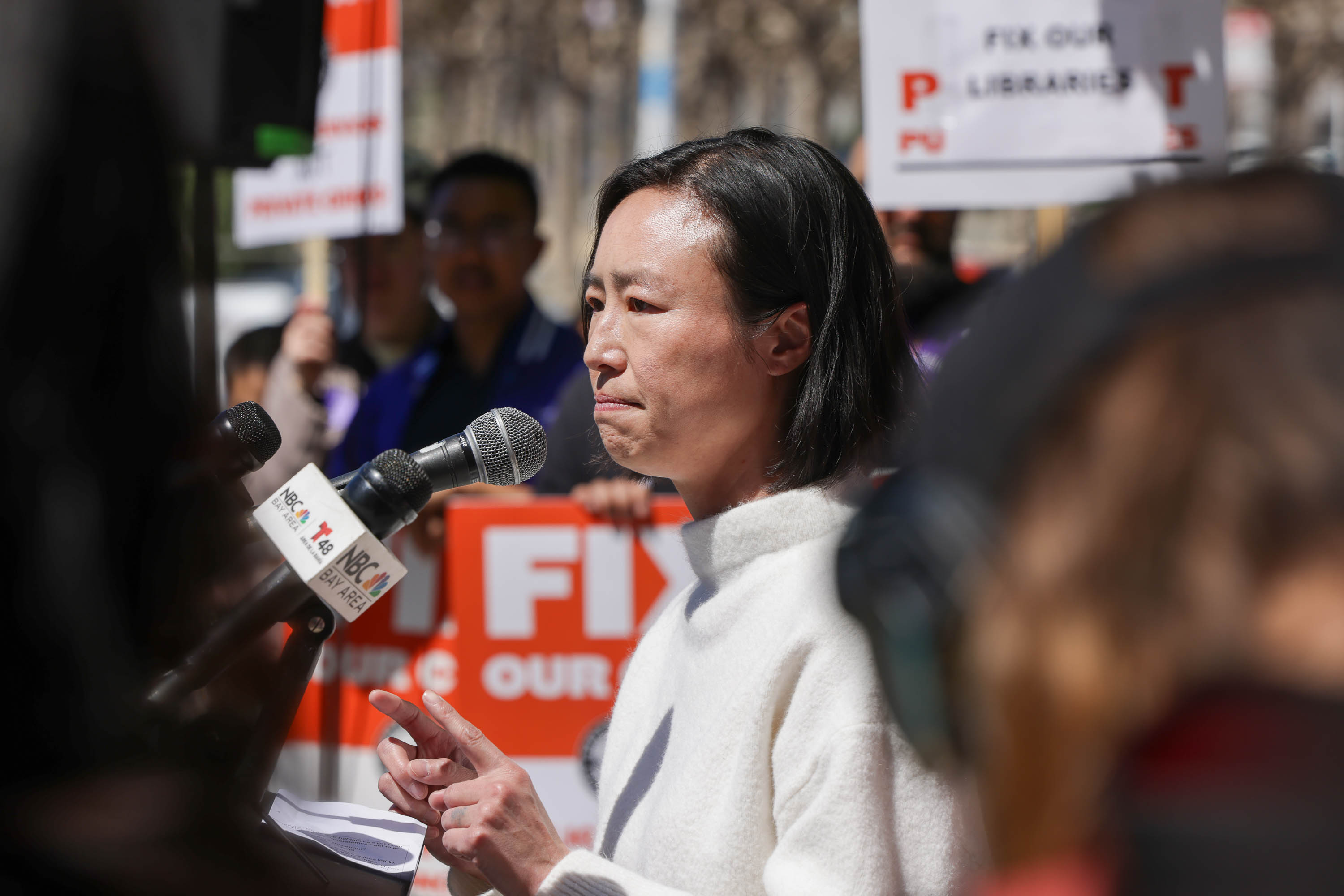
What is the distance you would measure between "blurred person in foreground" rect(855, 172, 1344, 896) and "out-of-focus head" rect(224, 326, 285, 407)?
4.45m

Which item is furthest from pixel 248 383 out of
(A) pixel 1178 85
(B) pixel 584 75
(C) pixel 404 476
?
(B) pixel 584 75

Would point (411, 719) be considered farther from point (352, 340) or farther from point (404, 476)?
point (352, 340)

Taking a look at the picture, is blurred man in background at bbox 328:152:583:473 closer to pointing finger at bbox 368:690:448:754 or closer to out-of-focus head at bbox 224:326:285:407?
out-of-focus head at bbox 224:326:285:407

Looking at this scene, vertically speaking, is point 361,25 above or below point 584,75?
below

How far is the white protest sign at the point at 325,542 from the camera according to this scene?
51.7 inches

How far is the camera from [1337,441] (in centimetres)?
48

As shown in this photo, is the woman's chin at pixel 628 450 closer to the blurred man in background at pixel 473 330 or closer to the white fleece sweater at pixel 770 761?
the white fleece sweater at pixel 770 761

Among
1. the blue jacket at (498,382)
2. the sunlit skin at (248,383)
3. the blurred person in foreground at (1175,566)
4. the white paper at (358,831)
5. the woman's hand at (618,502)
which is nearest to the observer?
the blurred person in foreground at (1175,566)

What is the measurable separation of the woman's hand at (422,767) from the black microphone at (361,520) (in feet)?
0.83

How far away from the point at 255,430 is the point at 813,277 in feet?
2.46

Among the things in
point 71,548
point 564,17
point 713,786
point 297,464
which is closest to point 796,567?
point 713,786

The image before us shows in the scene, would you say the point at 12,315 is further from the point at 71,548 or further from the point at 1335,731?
the point at 1335,731

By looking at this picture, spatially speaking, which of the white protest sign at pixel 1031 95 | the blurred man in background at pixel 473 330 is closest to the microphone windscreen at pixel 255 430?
the white protest sign at pixel 1031 95

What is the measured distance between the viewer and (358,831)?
Answer: 4.71ft
